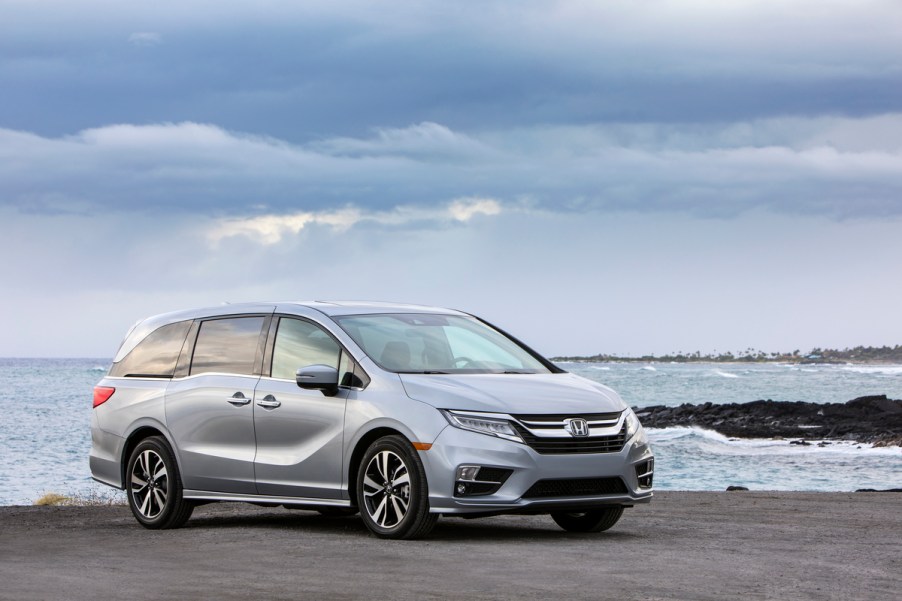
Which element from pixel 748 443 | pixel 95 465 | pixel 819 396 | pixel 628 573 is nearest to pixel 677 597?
pixel 628 573

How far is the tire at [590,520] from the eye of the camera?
11578 millimetres

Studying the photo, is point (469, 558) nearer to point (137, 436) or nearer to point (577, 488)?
point (577, 488)

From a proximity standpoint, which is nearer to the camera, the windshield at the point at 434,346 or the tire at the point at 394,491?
the tire at the point at 394,491

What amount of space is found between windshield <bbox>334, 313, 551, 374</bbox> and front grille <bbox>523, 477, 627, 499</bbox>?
4.01ft

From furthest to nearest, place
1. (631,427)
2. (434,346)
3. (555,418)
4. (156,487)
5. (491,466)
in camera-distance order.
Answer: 1. (156,487)
2. (434,346)
3. (631,427)
4. (555,418)
5. (491,466)

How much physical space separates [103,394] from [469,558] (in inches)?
206

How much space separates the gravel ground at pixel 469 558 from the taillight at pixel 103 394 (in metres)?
1.21

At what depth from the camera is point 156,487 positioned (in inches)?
494

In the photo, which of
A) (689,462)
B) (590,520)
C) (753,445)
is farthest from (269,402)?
(753,445)

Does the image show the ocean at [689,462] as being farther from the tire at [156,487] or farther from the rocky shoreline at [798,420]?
the tire at [156,487]

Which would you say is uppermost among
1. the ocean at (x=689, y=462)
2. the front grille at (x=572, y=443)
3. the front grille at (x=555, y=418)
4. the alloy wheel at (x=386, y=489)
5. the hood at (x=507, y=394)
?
the hood at (x=507, y=394)

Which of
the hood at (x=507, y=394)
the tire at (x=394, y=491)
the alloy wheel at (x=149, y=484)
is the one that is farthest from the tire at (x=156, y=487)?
the hood at (x=507, y=394)

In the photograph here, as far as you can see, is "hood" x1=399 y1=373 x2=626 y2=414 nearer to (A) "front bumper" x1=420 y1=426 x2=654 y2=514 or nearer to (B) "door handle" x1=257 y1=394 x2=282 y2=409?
(A) "front bumper" x1=420 y1=426 x2=654 y2=514

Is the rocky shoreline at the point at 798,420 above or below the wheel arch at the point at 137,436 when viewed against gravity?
below
